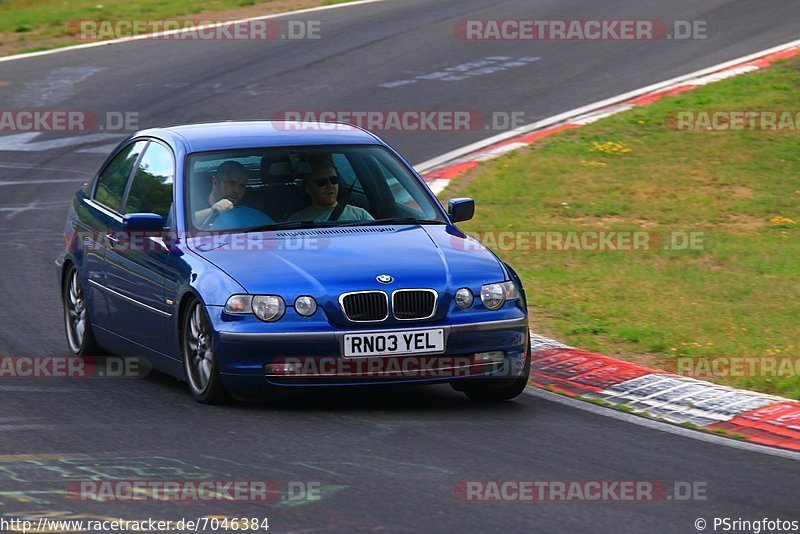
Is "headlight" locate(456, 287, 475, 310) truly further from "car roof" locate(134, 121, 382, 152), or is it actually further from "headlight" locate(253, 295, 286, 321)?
"car roof" locate(134, 121, 382, 152)

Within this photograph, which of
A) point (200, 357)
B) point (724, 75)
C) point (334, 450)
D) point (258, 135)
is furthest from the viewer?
point (724, 75)

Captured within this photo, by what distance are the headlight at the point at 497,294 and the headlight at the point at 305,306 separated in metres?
0.97

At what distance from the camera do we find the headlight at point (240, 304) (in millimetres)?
8156

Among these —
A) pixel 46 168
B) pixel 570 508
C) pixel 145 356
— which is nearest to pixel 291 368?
pixel 145 356

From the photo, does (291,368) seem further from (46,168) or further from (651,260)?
(46,168)

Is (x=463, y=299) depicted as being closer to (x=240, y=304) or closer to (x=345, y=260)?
(x=345, y=260)

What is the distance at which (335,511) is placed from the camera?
6.34m

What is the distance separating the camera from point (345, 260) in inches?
332

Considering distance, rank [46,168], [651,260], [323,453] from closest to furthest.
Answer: [323,453] → [651,260] → [46,168]

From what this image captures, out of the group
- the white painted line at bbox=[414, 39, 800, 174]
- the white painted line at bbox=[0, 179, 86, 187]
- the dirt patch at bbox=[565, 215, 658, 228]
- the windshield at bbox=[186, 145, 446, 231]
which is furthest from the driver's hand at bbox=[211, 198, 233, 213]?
the white painted line at bbox=[0, 179, 86, 187]

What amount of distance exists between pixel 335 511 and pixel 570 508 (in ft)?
3.32

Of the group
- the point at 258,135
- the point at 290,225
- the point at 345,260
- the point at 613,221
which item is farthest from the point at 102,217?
the point at 613,221

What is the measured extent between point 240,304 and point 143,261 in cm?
126

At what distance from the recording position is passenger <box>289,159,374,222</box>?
9.28 m
